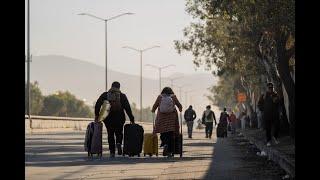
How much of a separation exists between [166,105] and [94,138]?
1913 millimetres

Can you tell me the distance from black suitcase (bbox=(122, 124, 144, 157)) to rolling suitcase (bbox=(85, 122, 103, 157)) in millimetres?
566

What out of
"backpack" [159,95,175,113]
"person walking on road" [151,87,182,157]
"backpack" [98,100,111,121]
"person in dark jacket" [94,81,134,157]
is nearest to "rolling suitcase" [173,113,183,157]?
"person walking on road" [151,87,182,157]

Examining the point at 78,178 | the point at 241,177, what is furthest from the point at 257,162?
the point at 78,178

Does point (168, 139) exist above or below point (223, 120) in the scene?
below

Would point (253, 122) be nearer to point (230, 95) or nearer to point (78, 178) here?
point (230, 95)

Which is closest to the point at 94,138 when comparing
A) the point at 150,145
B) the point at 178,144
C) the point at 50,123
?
the point at 150,145

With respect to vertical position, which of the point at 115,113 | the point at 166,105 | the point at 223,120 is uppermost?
the point at 223,120

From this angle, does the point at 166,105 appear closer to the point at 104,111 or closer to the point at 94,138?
the point at 104,111

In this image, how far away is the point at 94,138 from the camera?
727 inches

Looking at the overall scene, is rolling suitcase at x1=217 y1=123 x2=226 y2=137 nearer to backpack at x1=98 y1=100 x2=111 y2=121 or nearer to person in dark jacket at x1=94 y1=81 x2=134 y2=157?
person in dark jacket at x1=94 y1=81 x2=134 y2=157

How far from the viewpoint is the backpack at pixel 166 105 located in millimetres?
19203
